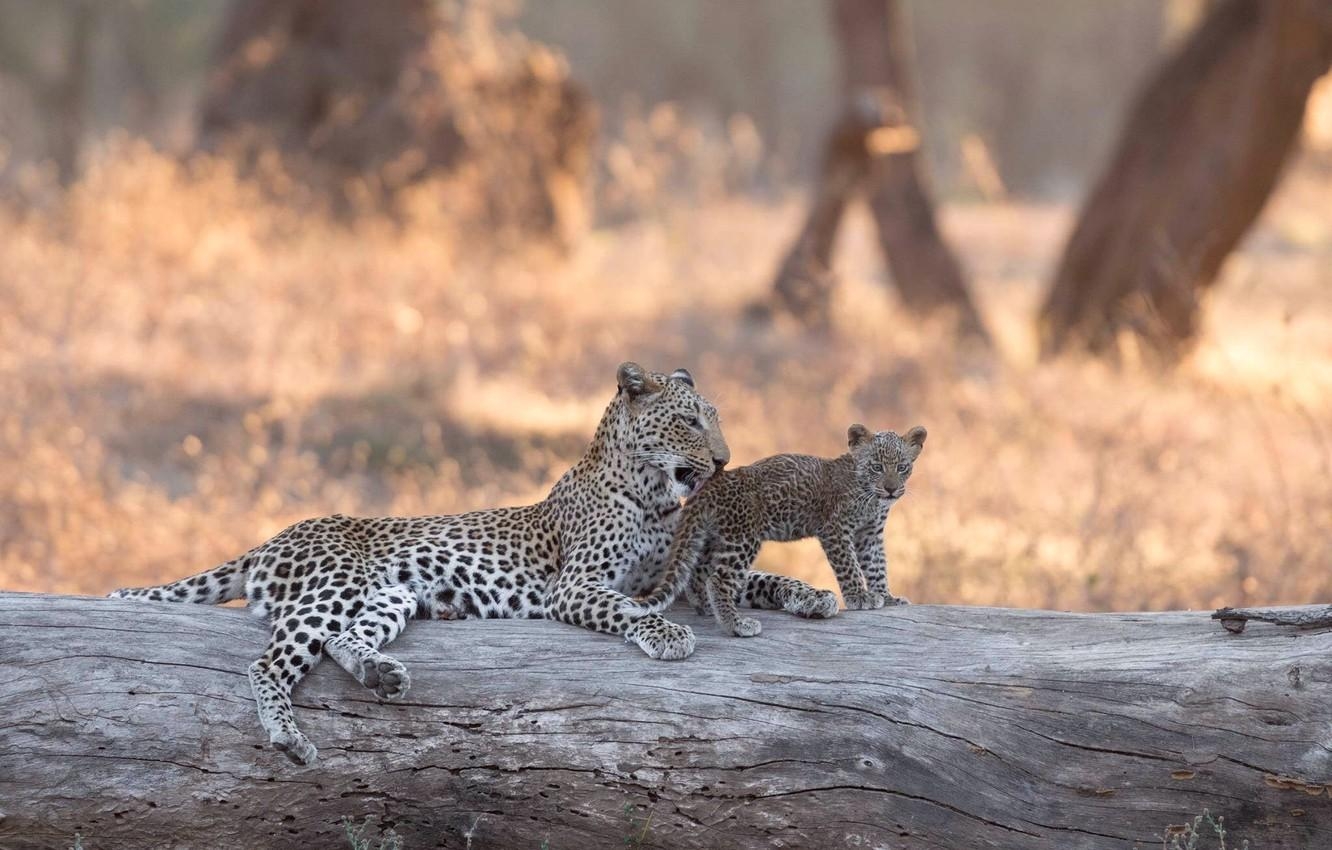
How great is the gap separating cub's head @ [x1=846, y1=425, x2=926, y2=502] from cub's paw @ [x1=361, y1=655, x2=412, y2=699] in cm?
189

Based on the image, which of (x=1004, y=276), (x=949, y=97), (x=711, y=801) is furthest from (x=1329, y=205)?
(x=711, y=801)

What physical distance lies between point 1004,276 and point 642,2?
23.2m

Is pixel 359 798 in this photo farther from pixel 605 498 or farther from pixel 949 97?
pixel 949 97

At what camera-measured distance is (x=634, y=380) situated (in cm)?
590

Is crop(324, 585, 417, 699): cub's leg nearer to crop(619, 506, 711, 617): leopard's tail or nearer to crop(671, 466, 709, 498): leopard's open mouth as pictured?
crop(619, 506, 711, 617): leopard's tail

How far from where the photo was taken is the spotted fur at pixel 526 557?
5359 mm

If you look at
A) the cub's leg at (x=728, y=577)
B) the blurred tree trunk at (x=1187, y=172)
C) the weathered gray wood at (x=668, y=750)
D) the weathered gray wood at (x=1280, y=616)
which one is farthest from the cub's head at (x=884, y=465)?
the blurred tree trunk at (x=1187, y=172)

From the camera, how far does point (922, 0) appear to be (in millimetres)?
43469

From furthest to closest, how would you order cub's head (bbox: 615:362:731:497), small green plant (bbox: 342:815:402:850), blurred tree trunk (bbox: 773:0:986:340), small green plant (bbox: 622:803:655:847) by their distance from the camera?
blurred tree trunk (bbox: 773:0:986:340) → cub's head (bbox: 615:362:731:497) → small green plant (bbox: 622:803:655:847) → small green plant (bbox: 342:815:402:850)

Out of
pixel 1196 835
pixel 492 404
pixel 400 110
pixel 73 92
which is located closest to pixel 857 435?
pixel 1196 835

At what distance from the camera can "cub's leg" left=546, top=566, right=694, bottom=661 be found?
5.25 metres

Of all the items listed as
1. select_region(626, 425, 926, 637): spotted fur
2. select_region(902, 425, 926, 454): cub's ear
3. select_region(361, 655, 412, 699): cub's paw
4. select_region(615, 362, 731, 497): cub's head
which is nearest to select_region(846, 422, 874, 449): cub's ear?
select_region(626, 425, 926, 637): spotted fur

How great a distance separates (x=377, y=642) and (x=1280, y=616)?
10.1 feet

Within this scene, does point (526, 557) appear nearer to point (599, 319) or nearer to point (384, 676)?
point (384, 676)
